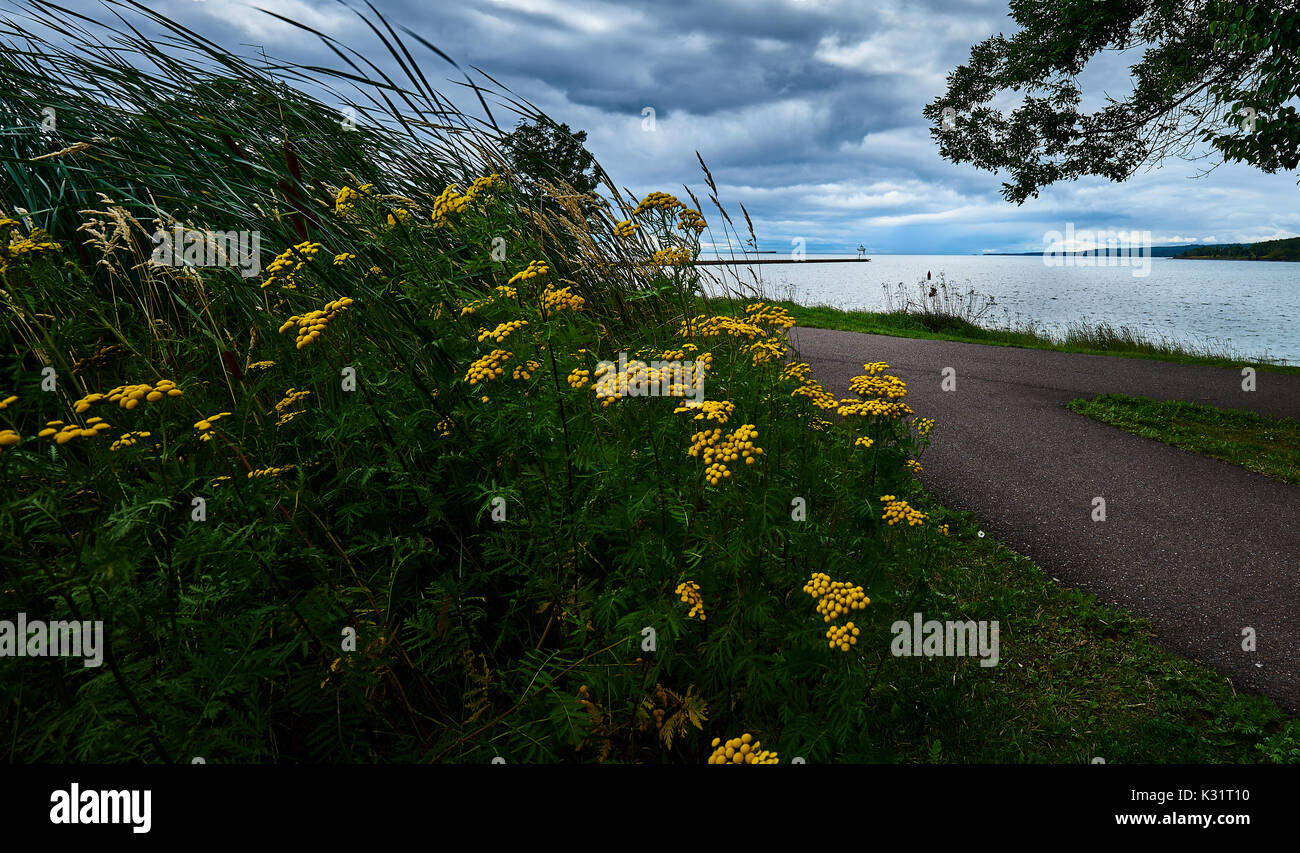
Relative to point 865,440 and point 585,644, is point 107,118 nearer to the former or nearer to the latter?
point 585,644

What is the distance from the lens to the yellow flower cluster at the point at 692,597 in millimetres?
1709

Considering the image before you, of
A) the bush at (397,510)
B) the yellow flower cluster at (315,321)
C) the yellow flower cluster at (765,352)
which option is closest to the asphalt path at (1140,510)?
the bush at (397,510)

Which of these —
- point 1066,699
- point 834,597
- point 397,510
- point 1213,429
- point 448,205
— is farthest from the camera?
point 1213,429

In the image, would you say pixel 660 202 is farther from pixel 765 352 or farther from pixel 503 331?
pixel 503 331

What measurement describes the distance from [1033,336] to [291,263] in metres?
17.6

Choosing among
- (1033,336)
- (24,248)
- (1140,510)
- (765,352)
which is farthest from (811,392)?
(1033,336)

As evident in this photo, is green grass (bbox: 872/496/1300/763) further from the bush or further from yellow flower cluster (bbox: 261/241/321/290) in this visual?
yellow flower cluster (bbox: 261/241/321/290)

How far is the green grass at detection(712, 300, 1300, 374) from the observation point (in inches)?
487

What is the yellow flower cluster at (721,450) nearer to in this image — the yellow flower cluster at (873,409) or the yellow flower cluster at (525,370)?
the yellow flower cluster at (525,370)

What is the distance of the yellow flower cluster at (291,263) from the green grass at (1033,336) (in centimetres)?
971

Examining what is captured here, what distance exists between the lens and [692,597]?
1735 millimetres

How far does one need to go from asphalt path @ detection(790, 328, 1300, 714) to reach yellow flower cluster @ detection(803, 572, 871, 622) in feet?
9.34

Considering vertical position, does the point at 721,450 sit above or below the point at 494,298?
below
